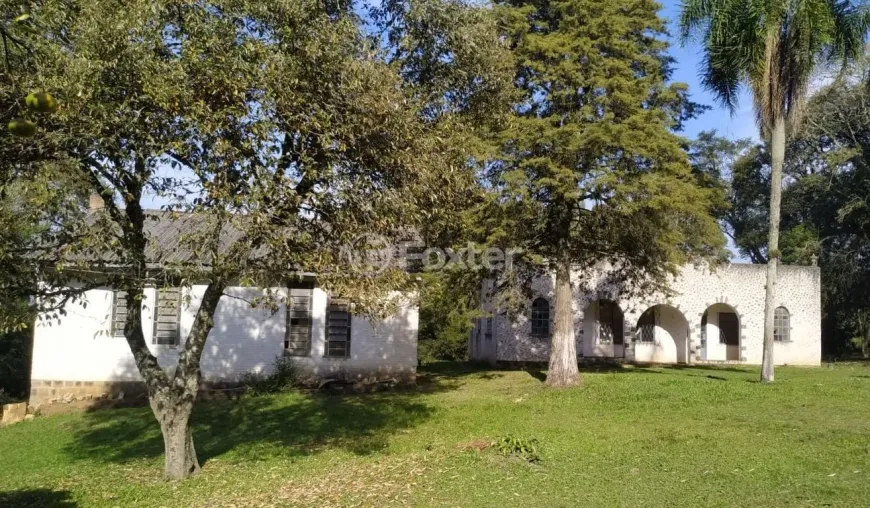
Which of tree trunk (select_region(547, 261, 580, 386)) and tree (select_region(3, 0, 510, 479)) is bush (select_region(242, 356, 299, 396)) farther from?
tree (select_region(3, 0, 510, 479))

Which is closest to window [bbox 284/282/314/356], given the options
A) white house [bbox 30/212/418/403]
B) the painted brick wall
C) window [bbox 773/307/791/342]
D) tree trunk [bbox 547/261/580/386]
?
white house [bbox 30/212/418/403]

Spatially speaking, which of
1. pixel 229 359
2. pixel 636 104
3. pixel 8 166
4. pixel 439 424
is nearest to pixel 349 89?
pixel 8 166

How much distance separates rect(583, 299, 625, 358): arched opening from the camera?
27.0m

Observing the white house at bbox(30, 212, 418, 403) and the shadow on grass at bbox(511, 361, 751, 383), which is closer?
the white house at bbox(30, 212, 418, 403)

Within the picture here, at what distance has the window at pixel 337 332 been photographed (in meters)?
18.7

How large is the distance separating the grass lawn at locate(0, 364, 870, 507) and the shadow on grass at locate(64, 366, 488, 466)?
70 millimetres

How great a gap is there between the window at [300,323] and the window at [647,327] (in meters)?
14.4

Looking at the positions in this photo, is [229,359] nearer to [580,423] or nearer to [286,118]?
[580,423]

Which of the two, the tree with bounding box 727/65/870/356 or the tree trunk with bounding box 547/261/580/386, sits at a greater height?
the tree with bounding box 727/65/870/356

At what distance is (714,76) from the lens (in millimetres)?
17812

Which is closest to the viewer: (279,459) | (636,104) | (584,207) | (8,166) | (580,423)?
(8,166)

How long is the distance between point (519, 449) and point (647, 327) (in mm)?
19332

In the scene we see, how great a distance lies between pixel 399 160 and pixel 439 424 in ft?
21.6

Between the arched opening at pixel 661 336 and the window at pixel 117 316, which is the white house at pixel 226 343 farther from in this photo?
the arched opening at pixel 661 336
